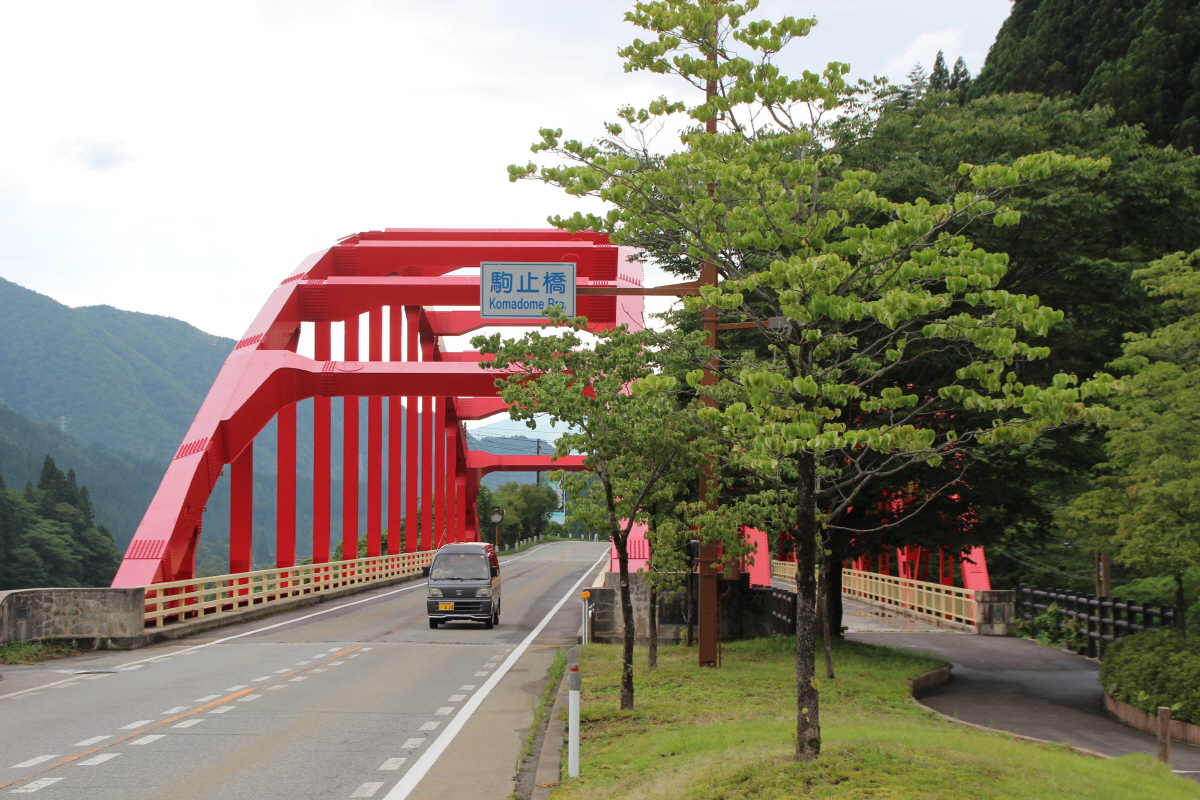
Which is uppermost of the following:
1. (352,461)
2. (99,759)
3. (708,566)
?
(352,461)

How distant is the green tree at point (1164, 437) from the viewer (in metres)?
13.1

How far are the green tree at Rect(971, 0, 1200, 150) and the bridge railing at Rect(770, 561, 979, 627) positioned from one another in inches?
624

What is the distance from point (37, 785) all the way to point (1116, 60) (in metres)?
42.0

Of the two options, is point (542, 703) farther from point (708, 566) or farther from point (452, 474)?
point (452, 474)

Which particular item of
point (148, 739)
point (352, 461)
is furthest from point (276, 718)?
point (352, 461)

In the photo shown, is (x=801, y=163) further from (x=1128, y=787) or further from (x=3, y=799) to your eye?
(x=3, y=799)

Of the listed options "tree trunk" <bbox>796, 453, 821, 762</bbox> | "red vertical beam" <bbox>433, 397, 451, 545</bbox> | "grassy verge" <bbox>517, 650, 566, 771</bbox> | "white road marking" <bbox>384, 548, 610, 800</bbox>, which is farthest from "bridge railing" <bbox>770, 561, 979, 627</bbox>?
"red vertical beam" <bbox>433, 397, 451, 545</bbox>

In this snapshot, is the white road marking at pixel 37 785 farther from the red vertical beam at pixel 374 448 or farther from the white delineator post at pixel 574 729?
the red vertical beam at pixel 374 448

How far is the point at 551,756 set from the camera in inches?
343

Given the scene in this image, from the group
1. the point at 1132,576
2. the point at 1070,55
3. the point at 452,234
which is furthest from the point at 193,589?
the point at 1070,55

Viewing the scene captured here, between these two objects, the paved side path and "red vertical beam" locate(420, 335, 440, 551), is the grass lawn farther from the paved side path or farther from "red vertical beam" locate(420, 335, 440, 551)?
"red vertical beam" locate(420, 335, 440, 551)

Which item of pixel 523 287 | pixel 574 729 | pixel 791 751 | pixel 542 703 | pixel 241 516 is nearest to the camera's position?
pixel 791 751

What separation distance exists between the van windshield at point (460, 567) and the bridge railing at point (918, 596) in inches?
411

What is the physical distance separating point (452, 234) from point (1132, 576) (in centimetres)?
2576
